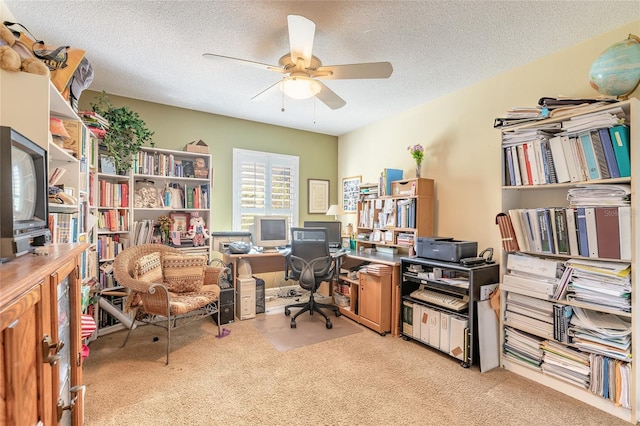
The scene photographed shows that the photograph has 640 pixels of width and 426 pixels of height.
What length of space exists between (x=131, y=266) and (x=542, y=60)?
13.1 ft

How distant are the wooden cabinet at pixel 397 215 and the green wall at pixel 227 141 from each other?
3.59 ft

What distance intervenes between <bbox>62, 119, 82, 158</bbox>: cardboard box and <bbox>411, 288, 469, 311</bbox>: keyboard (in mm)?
3018

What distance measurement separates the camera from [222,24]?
206 centimetres

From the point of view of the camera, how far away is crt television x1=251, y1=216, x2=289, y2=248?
387cm

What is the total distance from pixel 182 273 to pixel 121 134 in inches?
60.1

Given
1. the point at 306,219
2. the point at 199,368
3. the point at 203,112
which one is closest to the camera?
the point at 199,368

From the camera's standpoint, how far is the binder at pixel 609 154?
73.7 inches

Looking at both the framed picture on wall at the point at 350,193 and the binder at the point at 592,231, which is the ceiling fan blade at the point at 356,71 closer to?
the binder at the point at 592,231

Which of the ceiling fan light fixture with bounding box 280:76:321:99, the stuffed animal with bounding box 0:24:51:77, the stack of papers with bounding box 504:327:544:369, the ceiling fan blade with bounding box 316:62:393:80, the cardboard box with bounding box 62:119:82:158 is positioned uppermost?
the ceiling fan blade with bounding box 316:62:393:80

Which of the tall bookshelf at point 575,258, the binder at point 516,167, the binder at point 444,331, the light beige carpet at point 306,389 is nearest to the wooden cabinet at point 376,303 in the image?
the light beige carpet at point 306,389

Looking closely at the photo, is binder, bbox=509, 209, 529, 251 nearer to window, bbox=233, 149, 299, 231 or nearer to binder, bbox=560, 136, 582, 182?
binder, bbox=560, 136, 582, 182

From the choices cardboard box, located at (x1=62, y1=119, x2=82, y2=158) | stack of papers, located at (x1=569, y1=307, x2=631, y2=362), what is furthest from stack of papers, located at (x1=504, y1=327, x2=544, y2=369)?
cardboard box, located at (x1=62, y1=119, x2=82, y2=158)

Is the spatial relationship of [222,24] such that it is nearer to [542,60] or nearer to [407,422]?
[542,60]

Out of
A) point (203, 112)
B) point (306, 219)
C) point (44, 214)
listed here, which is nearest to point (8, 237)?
point (44, 214)
